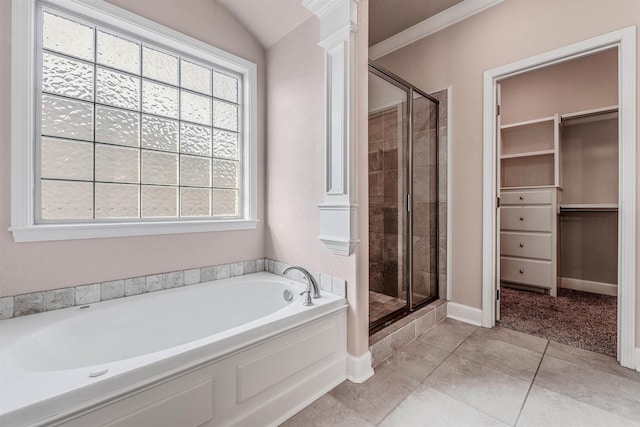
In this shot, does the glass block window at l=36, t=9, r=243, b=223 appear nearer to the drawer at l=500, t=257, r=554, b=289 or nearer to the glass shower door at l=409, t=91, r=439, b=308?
the glass shower door at l=409, t=91, r=439, b=308

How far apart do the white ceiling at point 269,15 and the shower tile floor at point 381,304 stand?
6.56 ft

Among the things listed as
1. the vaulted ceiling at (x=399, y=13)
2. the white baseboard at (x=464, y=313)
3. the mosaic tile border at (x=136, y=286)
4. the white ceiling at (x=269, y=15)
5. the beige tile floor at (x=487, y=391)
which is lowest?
the beige tile floor at (x=487, y=391)

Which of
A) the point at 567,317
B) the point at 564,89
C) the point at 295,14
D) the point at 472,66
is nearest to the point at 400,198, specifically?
the point at 472,66

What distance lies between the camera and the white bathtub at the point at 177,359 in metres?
0.92

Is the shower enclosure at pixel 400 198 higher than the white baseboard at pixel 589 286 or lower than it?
higher

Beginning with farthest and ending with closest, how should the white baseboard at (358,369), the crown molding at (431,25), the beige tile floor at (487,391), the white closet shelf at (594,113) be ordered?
the white closet shelf at (594,113)
the crown molding at (431,25)
the white baseboard at (358,369)
the beige tile floor at (487,391)

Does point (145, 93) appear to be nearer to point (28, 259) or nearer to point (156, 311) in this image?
point (28, 259)

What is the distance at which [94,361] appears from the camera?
1491mm

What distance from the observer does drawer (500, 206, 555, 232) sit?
3229 millimetres

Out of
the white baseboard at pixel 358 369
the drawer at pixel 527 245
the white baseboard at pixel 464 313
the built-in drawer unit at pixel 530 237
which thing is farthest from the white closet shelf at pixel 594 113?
the white baseboard at pixel 358 369

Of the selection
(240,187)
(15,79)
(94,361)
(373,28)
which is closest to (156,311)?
(94,361)

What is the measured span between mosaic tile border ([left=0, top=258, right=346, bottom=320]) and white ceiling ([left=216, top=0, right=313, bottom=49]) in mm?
1751

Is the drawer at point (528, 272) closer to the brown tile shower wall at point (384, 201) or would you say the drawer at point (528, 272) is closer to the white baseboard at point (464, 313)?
the white baseboard at point (464, 313)

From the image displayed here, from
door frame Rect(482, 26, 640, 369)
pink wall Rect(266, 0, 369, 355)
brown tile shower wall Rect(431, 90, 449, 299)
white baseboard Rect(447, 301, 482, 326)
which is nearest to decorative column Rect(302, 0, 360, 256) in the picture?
pink wall Rect(266, 0, 369, 355)
